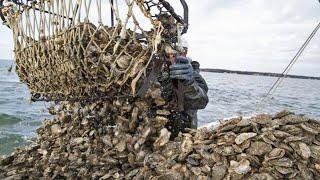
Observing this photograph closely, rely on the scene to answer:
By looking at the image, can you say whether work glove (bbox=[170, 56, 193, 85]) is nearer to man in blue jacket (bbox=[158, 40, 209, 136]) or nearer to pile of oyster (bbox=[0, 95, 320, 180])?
man in blue jacket (bbox=[158, 40, 209, 136])

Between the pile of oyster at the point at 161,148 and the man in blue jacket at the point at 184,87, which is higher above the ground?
the man in blue jacket at the point at 184,87

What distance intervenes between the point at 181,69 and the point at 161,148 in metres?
1.02

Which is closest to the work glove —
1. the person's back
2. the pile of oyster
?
the person's back

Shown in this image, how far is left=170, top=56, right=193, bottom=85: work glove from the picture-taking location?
15.5ft

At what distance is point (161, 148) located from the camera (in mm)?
5020

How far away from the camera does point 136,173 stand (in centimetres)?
496

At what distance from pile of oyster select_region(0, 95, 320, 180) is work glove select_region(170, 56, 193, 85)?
456mm

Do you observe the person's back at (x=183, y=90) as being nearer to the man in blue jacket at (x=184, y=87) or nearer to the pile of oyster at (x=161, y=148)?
the man in blue jacket at (x=184, y=87)

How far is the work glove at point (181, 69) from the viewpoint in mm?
4727

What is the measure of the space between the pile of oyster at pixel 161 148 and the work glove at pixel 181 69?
46cm

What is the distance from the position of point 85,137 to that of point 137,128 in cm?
110

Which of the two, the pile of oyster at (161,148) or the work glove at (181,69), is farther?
the work glove at (181,69)

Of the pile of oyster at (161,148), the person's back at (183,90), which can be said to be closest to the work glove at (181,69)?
the person's back at (183,90)

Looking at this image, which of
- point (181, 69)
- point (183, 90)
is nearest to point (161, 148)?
point (183, 90)
